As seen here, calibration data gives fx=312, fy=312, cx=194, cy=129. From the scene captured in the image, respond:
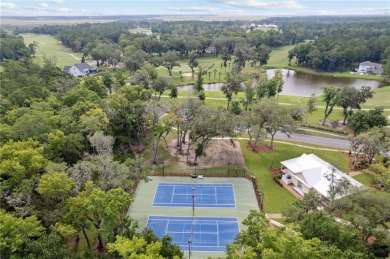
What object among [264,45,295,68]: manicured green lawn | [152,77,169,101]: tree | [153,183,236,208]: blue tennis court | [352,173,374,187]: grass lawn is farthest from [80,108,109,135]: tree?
[264,45,295,68]: manicured green lawn

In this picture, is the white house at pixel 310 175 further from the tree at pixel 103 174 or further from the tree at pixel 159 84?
the tree at pixel 159 84

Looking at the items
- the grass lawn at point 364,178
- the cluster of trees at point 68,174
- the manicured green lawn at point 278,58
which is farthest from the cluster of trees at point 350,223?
the manicured green lawn at point 278,58

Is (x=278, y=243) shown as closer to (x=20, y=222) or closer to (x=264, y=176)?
(x=20, y=222)

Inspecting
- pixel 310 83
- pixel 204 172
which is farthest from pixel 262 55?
pixel 204 172

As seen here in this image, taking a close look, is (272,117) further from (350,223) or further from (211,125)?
(350,223)

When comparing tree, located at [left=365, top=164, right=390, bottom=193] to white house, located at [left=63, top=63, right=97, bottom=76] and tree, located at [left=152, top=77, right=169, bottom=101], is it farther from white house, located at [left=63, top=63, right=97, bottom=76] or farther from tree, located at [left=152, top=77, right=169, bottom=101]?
white house, located at [left=63, top=63, right=97, bottom=76]

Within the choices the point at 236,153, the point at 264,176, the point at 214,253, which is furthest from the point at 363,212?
the point at 236,153
